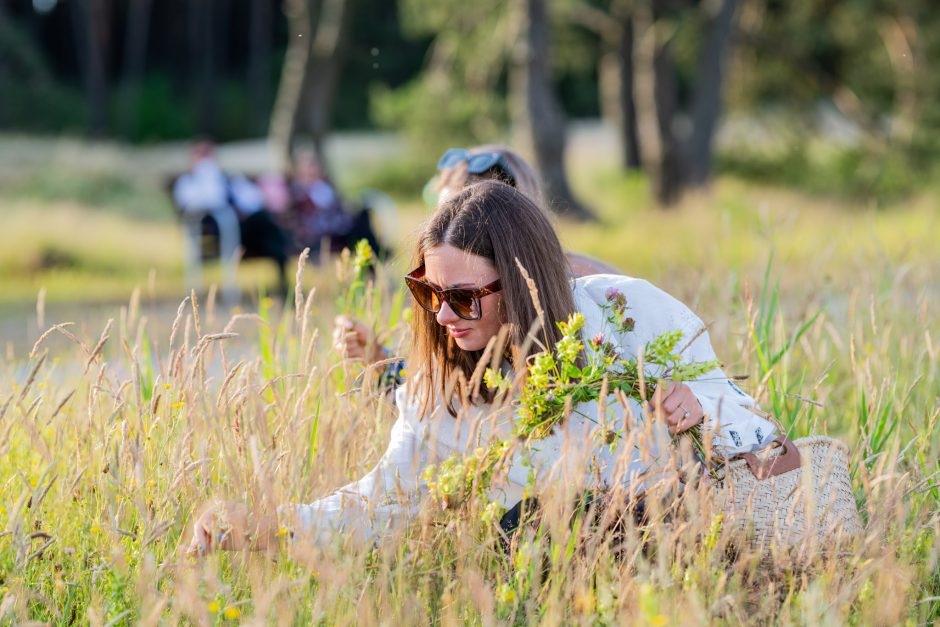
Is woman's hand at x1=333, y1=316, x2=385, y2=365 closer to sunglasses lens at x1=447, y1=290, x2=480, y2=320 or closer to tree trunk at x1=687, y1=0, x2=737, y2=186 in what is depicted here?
sunglasses lens at x1=447, y1=290, x2=480, y2=320

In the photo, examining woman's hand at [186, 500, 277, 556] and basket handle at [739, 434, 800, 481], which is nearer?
woman's hand at [186, 500, 277, 556]

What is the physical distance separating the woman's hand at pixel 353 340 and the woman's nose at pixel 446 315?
2.29 ft

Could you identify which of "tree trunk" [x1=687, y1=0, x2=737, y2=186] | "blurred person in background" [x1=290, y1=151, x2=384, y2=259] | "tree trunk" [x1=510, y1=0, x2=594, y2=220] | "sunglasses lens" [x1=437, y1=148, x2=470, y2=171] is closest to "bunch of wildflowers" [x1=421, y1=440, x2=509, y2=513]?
"sunglasses lens" [x1=437, y1=148, x2=470, y2=171]

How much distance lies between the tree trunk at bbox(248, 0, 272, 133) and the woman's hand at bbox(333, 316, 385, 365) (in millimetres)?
32492

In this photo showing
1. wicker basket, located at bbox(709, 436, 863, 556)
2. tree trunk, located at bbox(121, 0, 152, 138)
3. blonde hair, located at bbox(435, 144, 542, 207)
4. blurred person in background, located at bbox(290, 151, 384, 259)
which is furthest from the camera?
tree trunk, located at bbox(121, 0, 152, 138)

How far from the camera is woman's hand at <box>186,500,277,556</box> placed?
7.88ft

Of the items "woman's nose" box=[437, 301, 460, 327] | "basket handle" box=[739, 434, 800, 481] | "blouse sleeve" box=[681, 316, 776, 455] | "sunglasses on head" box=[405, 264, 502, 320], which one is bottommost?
"basket handle" box=[739, 434, 800, 481]

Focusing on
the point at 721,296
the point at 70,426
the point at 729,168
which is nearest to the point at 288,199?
the point at 721,296

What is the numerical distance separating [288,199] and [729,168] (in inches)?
455

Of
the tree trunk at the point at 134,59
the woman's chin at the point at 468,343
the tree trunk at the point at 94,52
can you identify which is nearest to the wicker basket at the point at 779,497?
the woman's chin at the point at 468,343

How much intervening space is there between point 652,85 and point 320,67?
474cm

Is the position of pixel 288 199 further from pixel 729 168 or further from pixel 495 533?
pixel 729 168

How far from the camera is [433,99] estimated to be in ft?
57.1

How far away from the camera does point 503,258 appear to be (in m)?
2.61
